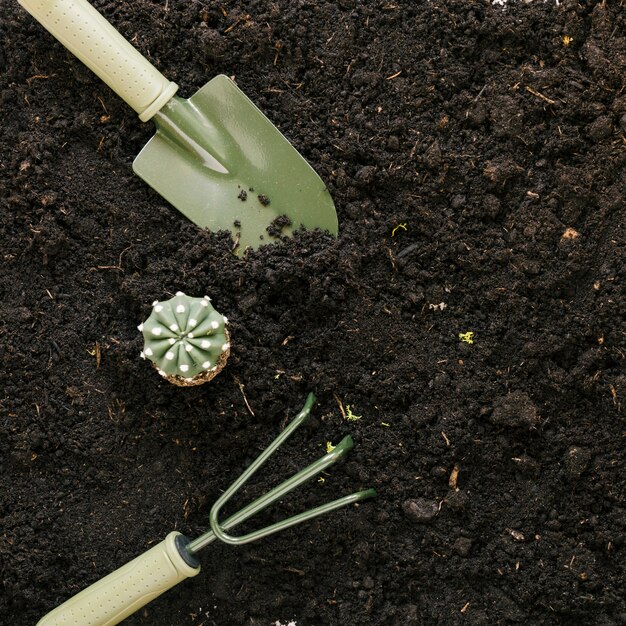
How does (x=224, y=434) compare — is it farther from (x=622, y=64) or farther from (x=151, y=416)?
(x=622, y=64)

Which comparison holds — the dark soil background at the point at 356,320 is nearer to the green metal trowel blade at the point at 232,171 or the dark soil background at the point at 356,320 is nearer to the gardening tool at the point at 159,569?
the green metal trowel blade at the point at 232,171

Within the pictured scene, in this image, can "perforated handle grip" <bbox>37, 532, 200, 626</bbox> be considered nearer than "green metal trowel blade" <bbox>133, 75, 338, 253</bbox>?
Yes

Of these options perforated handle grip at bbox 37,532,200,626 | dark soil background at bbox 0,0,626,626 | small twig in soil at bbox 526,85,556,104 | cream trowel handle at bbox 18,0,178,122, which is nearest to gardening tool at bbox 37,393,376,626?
perforated handle grip at bbox 37,532,200,626

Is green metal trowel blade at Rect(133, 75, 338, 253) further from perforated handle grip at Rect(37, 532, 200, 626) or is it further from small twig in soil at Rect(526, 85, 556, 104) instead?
perforated handle grip at Rect(37, 532, 200, 626)

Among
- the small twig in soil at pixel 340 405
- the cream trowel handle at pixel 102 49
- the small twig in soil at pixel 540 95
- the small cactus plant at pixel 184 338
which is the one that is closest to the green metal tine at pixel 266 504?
the small twig in soil at pixel 340 405

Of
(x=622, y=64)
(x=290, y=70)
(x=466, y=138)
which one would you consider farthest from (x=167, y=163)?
(x=622, y=64)

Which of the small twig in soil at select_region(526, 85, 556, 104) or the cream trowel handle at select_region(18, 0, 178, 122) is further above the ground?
the cream trowel handle at select_region(18, 0, 178, 122)

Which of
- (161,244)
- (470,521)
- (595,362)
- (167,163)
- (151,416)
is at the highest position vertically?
(167,163)
